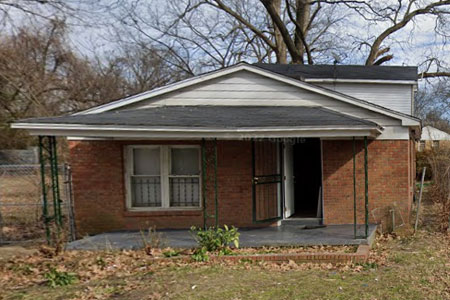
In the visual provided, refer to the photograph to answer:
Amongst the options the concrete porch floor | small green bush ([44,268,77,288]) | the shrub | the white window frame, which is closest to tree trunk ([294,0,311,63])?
the white window frame

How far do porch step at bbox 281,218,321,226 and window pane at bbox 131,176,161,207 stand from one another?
3335 millimetres

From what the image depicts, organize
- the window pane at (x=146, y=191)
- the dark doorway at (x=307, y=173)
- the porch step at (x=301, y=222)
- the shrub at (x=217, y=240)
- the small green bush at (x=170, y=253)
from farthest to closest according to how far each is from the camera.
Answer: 1. the dark doorway at (x=307, y=173)
2. the porch step at (x=301, y=222)
3. the window pane at (x=146, y=191)
4. the shrub at (x=217, y=240)
5. the small green bush at (x=170, y=253)

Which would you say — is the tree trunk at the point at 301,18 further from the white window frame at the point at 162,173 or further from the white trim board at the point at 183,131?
the white trim board at the point at 183,131

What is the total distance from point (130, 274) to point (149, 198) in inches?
130

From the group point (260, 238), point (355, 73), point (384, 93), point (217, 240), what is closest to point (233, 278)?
point (217, 240)

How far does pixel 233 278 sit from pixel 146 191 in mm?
4205

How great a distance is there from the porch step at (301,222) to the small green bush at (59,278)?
5373 mm

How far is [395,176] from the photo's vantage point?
8.97m

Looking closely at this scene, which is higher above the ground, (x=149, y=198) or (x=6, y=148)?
(x=6, y=148)

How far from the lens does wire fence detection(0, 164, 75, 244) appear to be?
29.5 ft

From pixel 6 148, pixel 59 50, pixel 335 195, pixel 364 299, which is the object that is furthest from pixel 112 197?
pixel 6 148

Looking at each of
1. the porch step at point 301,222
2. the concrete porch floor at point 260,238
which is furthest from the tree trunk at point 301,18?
the concrete porch floor at point 260,238

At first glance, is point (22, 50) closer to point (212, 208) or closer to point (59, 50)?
point (59, 50)

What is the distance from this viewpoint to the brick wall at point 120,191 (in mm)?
9078
